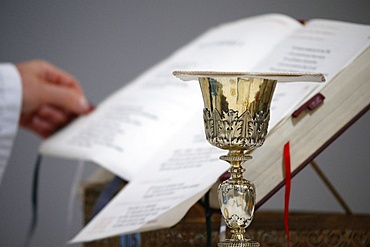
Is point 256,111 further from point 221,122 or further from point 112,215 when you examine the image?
point 112,215

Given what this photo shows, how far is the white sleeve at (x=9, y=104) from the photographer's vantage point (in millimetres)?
1391

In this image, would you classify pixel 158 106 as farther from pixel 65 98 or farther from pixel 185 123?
pixel 65 98

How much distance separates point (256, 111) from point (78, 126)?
0.71m

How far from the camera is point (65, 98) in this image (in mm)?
1510

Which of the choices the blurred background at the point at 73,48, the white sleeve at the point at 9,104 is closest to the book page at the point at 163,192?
the white sleeve at the point at 9,104

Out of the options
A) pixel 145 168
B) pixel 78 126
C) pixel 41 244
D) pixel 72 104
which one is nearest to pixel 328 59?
pixel 145 168

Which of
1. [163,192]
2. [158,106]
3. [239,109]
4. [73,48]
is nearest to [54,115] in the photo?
[158,106]

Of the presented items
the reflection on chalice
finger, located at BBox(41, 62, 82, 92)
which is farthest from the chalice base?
finger, located at BBox(41, 62, 82, 92)

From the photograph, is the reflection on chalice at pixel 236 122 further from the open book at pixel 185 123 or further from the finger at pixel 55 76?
the finger at pixel 55 76

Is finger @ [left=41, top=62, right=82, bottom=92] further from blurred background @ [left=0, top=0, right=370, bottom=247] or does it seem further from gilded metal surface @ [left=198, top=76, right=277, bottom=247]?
gilded metal surface @ [left=198, top=76, right=277, bottom=247]

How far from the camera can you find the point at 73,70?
8.00ft

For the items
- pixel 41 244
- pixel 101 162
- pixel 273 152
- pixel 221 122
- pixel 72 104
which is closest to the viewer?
pixel 221 122

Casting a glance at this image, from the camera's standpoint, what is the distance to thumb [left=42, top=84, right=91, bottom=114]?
57.2 inches

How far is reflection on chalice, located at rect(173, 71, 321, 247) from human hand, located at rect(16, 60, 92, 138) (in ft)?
2.70
